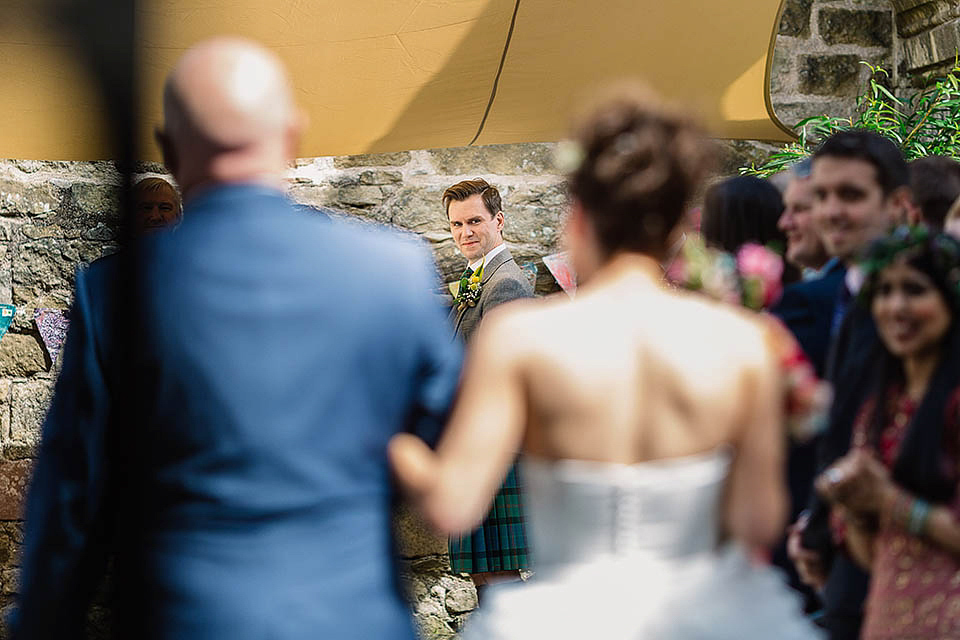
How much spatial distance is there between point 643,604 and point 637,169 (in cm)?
58

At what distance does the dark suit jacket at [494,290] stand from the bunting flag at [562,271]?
2.95 feet

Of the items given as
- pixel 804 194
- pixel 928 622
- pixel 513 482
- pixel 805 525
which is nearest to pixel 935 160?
pixel 804 194

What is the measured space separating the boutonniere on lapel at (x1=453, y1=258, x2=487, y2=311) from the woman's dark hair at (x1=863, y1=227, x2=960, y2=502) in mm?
2475

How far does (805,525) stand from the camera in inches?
85.4

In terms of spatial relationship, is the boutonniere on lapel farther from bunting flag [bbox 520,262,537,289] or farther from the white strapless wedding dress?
the white strapless wedding dress

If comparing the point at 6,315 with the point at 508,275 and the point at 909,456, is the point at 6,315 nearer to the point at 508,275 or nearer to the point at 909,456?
the point at 508,275

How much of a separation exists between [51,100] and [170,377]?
2499mm

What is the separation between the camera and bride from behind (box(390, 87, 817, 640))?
63.2 inches

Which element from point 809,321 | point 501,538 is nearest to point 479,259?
point 501,538

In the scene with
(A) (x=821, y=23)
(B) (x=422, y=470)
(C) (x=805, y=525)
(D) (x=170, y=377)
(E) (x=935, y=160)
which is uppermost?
(A) (x=821, y=23)

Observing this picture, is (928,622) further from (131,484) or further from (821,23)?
(821,23)

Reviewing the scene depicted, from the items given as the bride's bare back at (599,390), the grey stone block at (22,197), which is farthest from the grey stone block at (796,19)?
the bride's bare back at (599,390)

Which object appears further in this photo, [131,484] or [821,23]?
[821,23]

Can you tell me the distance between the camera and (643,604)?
162cm
